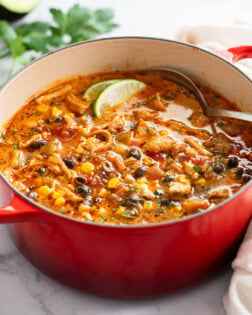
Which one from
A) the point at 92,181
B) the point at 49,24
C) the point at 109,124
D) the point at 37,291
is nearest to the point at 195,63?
the point at 109,124

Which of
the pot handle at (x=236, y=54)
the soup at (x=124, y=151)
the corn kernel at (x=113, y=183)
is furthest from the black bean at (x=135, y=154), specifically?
the pot handle at (x=236, y=54)

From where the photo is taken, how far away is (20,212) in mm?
2771

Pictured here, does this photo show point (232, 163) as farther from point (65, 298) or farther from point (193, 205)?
point (65, 298)

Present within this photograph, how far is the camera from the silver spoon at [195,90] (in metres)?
3.85

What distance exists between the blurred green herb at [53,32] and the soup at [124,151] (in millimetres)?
793

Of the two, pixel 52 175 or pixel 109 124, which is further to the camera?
pixel 109 124

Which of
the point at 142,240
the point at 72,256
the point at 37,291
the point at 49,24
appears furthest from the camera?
the point at 49,24

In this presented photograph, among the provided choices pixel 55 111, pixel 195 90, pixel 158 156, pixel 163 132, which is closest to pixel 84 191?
pixel 158 156

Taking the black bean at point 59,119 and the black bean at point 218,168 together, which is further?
the black bean at point 59,119

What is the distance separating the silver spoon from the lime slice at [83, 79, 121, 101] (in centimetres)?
33

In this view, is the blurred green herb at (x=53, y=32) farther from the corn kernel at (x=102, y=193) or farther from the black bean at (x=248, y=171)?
the black bean at (x=248, y=171)

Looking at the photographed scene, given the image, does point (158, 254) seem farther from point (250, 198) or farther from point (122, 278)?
point (250, 198)

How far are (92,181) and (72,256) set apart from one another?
0.64 meters

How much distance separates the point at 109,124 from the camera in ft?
12.9
